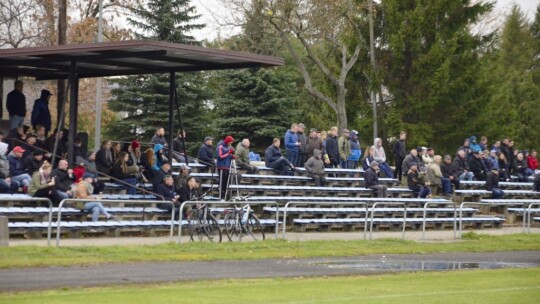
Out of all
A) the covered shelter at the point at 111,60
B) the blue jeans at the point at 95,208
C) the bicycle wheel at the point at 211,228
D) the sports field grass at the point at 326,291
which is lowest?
the sports field grass at the point at 326,291

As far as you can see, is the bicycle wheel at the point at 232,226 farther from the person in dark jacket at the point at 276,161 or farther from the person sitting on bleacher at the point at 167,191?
the person in dark jacket at the point at 276,161

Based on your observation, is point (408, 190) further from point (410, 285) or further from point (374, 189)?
point (410, 285)

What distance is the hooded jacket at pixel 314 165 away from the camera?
35.2 meters

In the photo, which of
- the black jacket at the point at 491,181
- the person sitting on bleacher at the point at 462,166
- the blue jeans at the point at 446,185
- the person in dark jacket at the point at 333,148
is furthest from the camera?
the black jacket at the point at 491,181

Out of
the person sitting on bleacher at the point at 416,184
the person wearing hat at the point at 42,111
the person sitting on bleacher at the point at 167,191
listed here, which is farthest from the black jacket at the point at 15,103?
the person sitting on bleacher at the point at 416,184

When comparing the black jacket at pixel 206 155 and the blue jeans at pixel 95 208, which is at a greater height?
the black jacket at pixel 206 155

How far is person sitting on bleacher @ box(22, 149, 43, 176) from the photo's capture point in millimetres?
27078

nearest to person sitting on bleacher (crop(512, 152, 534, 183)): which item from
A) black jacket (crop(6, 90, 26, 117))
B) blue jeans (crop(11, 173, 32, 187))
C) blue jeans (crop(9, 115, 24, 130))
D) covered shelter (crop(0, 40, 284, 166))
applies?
covered shelter (crop(0, 40, 284, 166))

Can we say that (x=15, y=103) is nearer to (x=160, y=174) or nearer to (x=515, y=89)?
(x=160, y=174)

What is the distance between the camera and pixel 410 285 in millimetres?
18812

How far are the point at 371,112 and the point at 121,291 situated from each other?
4327 centimetres

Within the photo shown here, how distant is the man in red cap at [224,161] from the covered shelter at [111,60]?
57.8 inches

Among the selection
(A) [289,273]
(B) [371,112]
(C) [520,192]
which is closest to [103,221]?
(A) [289,273]

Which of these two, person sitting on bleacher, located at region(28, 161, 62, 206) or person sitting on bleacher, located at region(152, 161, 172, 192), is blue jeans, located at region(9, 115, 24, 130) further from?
person sitting on bleacher, located at region(28, 161, 62, 206)
